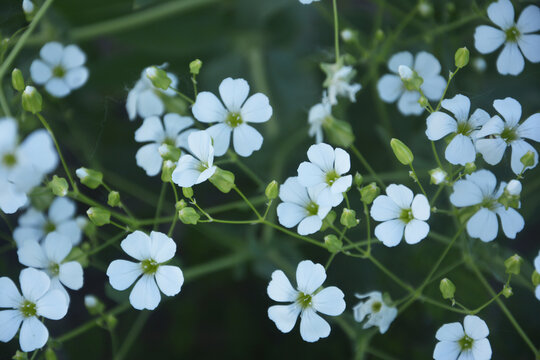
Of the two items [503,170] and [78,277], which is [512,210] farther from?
[78,277]

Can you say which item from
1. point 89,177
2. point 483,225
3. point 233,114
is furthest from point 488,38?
point 89,177

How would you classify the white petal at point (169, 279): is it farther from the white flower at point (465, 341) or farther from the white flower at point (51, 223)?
the white flower at point (465, 341)

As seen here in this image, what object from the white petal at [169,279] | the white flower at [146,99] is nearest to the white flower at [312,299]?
the white petal at [169,279]

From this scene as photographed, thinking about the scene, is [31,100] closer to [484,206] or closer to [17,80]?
[17,80]

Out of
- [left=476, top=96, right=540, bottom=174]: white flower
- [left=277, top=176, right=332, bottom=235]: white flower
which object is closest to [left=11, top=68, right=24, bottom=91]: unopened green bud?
[left=277, top=176, right=332, bottom=235]: white flower

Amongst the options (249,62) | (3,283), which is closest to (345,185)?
(3,283)

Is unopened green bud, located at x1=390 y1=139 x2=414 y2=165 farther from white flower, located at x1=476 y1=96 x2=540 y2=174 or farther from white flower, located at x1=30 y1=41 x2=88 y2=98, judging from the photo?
white flower, located at x1=30 y1=41 x2=88 y2=98
